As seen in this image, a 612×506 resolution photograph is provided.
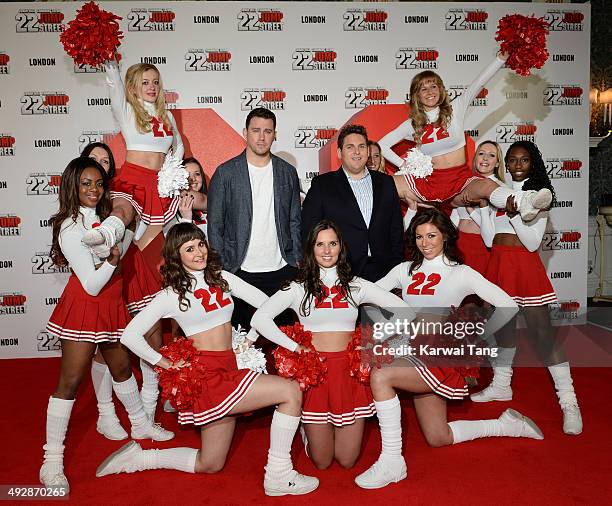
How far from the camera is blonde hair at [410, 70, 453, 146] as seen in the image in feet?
13.9

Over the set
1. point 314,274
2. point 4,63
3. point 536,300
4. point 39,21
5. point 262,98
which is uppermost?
point 39,21

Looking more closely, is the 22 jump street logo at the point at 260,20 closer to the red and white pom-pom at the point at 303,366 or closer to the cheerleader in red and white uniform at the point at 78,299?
the cheerleader in red and white uniform at the point at 78,299

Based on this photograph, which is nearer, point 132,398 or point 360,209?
point 132,398

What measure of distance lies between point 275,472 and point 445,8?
5183 millimetres

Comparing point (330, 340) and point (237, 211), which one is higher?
point (237, 211)

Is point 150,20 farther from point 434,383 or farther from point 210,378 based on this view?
point 434,383

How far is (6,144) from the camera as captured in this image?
5.86 m

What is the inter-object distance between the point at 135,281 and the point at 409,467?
2.10 m

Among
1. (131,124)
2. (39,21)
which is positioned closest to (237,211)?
(131,124)

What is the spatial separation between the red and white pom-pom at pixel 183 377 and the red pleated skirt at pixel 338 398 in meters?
0.59

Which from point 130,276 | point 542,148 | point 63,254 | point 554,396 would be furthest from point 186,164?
point 542,148

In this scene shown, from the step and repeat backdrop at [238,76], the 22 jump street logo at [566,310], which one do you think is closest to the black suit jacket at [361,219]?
the step and repeat backdrop at [238,76]

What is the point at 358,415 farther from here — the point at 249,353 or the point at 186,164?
the point at 186,164

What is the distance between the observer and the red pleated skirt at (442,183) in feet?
13.8
